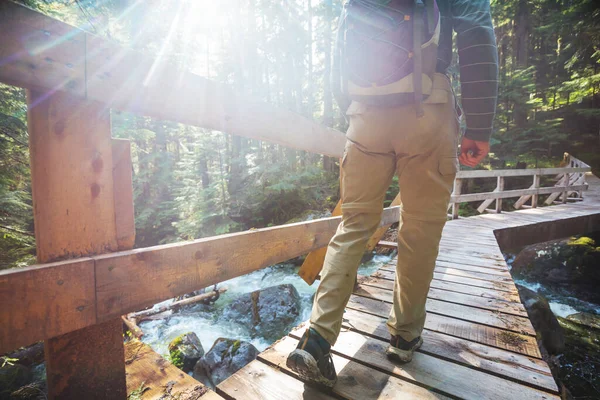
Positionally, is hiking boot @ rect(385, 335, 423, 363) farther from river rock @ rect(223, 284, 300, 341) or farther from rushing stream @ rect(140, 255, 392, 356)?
river rock @ rect(223, 284, 300, 341)

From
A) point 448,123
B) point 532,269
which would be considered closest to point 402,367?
point 448,123

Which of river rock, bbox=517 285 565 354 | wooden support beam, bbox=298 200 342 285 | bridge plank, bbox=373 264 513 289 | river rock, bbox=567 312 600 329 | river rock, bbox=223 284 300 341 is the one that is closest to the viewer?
wooden support beam, bbox=298 200 342 285

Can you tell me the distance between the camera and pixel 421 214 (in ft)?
4.87

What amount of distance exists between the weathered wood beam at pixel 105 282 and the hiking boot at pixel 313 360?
41 centimetres

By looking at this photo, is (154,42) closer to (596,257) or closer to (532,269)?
(532,269)

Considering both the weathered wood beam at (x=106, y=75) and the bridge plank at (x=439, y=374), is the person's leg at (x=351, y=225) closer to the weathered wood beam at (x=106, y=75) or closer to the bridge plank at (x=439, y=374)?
the bridge plank at (x=439, y=374)

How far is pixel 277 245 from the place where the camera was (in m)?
1.61

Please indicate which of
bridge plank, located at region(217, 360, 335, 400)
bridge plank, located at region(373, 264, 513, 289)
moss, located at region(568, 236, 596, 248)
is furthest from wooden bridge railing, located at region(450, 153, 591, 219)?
bridge plank, located at region(217, 360, 335, 400)

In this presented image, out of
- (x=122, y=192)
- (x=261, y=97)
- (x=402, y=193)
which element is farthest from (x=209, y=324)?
(x=261, y=97)

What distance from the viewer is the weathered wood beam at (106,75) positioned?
69cm

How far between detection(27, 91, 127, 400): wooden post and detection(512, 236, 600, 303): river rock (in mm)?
8369

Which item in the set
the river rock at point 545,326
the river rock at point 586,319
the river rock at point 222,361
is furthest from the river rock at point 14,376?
the river rock at point 586,319

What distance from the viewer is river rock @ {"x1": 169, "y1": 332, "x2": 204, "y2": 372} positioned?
3695 millimetres

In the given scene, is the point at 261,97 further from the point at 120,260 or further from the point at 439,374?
the point at 120,260
